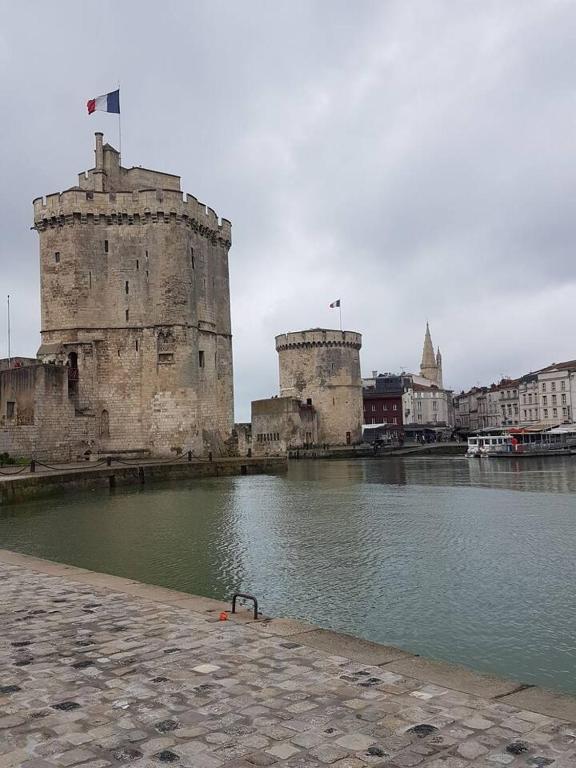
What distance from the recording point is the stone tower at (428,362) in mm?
117938

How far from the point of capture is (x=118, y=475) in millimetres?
29344

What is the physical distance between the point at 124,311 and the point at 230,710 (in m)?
33.6

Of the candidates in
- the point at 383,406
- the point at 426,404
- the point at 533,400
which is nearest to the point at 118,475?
the point at 383,406

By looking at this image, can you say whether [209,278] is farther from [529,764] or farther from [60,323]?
[529,764]

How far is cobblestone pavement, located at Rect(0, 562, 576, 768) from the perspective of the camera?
390cm

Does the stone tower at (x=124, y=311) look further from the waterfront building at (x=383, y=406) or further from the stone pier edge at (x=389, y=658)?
the waterfront building at (x=383, y=406)

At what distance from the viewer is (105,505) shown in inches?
882

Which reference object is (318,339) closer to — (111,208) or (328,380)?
(328,380)

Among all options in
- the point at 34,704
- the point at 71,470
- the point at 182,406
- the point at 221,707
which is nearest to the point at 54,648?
the point at 34,704

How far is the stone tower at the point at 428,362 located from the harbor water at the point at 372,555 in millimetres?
92077

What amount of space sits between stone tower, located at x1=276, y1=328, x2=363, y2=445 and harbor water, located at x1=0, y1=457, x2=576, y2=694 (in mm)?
38668

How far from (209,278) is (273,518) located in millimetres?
23147

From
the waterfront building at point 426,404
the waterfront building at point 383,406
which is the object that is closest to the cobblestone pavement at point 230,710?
the waterfront building at point 383,406

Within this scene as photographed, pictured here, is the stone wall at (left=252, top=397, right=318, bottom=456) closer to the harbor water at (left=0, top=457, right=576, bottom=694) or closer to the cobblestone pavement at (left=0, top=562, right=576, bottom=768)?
the harbor water at (left=0, top=457, right=576, bottom=694)
